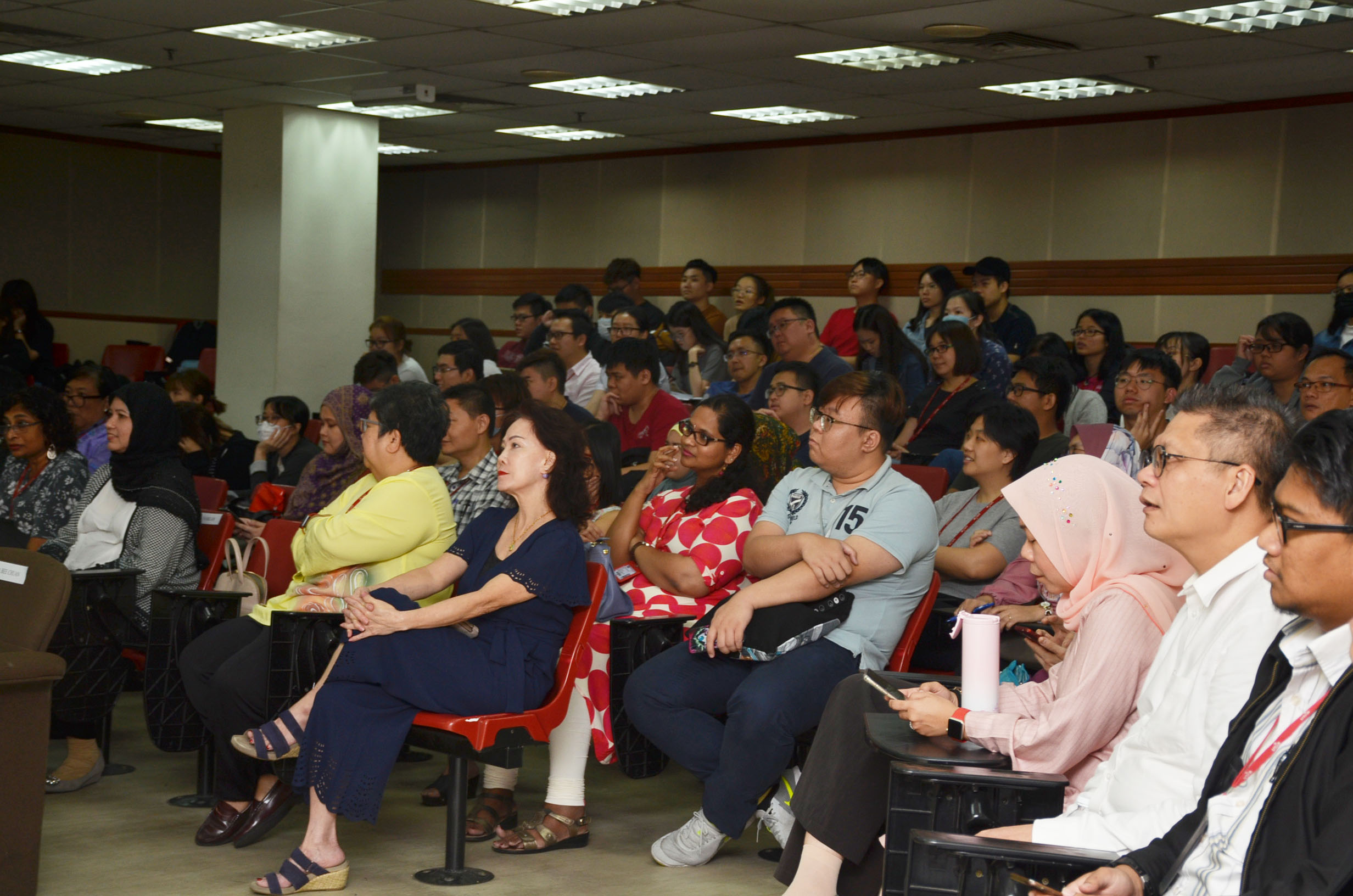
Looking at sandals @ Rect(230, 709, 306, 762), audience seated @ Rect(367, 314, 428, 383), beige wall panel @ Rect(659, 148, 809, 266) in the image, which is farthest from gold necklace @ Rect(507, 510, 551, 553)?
beige wall panel @ Rect(659, 148, 809, 266)

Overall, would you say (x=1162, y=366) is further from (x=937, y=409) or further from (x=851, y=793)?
(x=851, y=793)

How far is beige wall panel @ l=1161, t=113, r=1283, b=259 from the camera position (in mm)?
8422

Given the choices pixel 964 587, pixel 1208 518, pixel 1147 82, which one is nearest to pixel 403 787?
pixel 964 587

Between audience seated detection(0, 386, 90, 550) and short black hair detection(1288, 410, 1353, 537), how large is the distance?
13.8 feet

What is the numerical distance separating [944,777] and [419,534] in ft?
6.14

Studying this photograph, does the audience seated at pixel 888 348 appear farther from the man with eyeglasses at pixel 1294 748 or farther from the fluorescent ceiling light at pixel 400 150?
the fluorescent ceiling light at pixel 400 150

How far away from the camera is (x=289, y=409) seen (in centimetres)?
655

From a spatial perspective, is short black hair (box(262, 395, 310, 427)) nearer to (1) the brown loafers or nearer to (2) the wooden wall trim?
(1) the brown loafers

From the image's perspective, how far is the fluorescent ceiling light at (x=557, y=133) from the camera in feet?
34.6

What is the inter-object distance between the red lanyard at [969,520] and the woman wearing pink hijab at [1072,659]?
1.41 m

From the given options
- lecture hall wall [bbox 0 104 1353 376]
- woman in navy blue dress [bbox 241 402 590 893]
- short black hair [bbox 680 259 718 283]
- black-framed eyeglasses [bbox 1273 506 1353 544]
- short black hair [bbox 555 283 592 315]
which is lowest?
woman in navy blue dress [bbox 241 402 590 893]

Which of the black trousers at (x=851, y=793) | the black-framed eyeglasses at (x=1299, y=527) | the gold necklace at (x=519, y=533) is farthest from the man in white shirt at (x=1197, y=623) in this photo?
the gold necklace at (x=519, y=533)

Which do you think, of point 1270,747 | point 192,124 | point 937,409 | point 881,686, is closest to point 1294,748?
point 1270,747

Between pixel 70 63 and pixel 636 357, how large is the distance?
17.1ft
